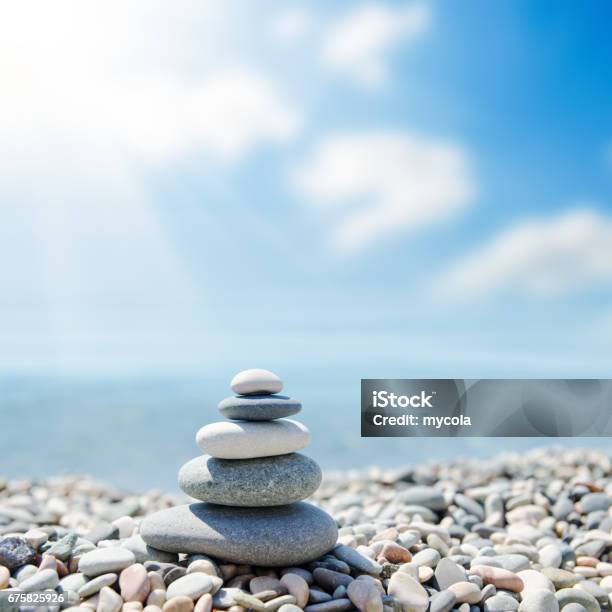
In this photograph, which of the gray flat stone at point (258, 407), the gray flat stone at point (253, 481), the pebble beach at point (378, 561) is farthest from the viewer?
the gray flat stone at point (258, 407)

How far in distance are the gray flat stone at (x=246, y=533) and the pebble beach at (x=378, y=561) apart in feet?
0.25

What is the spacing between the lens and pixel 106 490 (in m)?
8.64

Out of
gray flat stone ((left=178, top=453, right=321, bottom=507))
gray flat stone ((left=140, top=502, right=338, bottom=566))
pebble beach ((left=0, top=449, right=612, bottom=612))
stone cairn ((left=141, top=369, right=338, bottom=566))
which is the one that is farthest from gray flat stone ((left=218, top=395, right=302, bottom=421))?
pebble beach ((left=0, top=449, right=612, bottom=612))

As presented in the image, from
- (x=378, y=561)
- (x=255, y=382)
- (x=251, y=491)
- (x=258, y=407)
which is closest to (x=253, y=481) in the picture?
(x=251, y=491)

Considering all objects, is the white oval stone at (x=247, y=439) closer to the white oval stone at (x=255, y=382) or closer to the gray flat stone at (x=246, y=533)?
the white oval stone at (x=255, y=382)

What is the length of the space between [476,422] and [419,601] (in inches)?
124

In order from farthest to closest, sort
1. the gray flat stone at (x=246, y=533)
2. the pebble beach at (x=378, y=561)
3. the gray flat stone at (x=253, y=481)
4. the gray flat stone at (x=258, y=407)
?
the gray flat stone at (x=258, y=407)
the gray flat stone at (x=253, y=481)
the gray flat stone at (x=246, y=533)
the pebble beach at (x=378, y=561)

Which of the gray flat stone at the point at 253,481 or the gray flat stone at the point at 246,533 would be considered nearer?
the gray flat stone at the point at 246,533

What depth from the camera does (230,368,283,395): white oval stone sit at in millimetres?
4383

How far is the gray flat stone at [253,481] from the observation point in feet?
13.8

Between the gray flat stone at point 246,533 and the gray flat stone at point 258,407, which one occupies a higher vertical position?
the gray flat stone at point 258,407

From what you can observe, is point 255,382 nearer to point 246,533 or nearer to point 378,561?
point 246,533

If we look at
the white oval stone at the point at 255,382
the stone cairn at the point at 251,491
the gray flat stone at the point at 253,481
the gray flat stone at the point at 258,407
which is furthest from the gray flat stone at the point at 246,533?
the white oval stone at the point at 255,382

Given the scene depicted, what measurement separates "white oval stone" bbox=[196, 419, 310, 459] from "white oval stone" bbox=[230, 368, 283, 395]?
224mm
